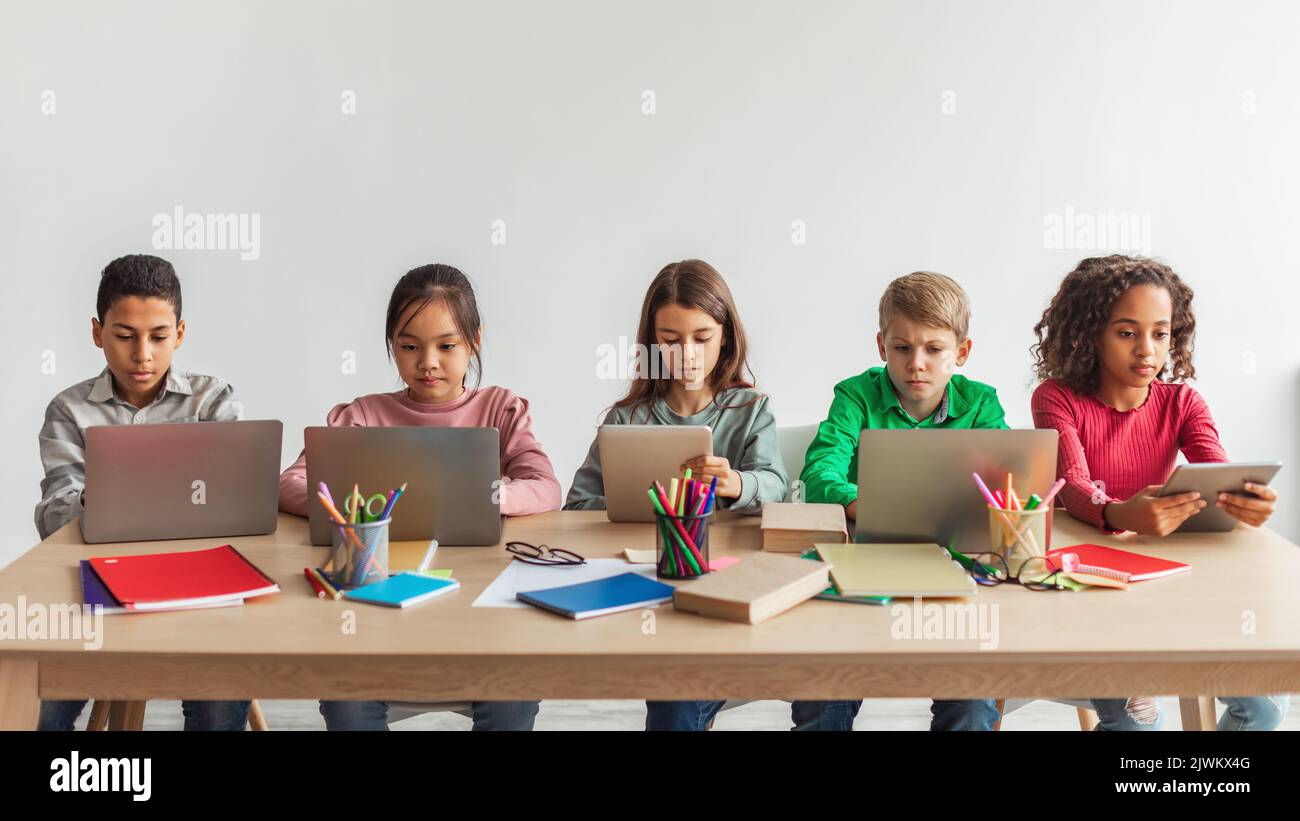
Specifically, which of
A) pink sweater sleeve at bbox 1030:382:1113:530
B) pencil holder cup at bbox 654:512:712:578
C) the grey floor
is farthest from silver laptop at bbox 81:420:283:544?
pink sweater sleeve at bbox 1030:382:1113:530

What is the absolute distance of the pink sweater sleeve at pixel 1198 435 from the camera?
6.21ft

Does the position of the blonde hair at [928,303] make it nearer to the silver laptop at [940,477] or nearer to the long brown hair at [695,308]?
the long brown hair at [695,308]

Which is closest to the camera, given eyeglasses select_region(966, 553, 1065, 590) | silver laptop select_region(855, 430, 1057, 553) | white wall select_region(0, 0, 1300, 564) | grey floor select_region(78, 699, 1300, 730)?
eyeglasses select_region(966, 553, 1065, 590)

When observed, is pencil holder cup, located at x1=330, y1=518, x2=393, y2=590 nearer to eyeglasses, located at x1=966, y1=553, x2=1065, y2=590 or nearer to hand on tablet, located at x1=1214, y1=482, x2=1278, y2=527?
eyeglasses, located at x1=966, y1=553, x2=1065, y2=590

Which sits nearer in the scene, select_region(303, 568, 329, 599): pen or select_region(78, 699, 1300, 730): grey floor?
select_region(303, 568, 329, 599): pen

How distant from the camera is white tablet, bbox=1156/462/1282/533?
4.90 feet

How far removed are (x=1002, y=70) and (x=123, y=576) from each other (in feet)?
9.65

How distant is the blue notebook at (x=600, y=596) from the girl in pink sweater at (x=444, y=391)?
0.48 meters

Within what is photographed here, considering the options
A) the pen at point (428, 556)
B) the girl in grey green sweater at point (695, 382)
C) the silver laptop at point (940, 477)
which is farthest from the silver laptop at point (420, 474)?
the silver laptop at point (940, 477)

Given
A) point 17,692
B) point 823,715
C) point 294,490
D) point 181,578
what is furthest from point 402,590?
point 823,715

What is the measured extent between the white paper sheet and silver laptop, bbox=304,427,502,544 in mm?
132
